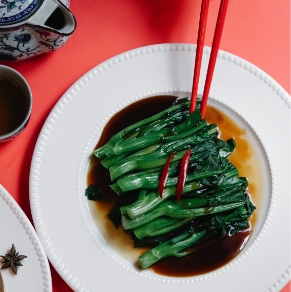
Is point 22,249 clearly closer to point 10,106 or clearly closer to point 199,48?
point 10,106

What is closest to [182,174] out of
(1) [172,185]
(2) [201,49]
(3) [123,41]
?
(1) [172,185]

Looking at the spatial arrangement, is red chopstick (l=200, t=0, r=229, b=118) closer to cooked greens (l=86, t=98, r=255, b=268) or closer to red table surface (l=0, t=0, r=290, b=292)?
cooked greens (l=86, t=98, r=255, b=268)

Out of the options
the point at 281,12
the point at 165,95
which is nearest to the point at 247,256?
the point at 165,95

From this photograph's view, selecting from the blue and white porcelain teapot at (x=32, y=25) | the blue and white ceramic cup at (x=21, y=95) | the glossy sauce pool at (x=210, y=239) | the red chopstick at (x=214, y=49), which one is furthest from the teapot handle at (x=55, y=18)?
the red chopstick at (x=214, y=49)

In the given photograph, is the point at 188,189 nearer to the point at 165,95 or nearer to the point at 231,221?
the point at 231,221

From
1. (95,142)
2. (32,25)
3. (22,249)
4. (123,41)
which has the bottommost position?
(22,249)

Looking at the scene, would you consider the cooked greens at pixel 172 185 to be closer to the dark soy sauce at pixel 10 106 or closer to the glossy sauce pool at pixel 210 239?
the glossy sauce pool at pixel 210 239
